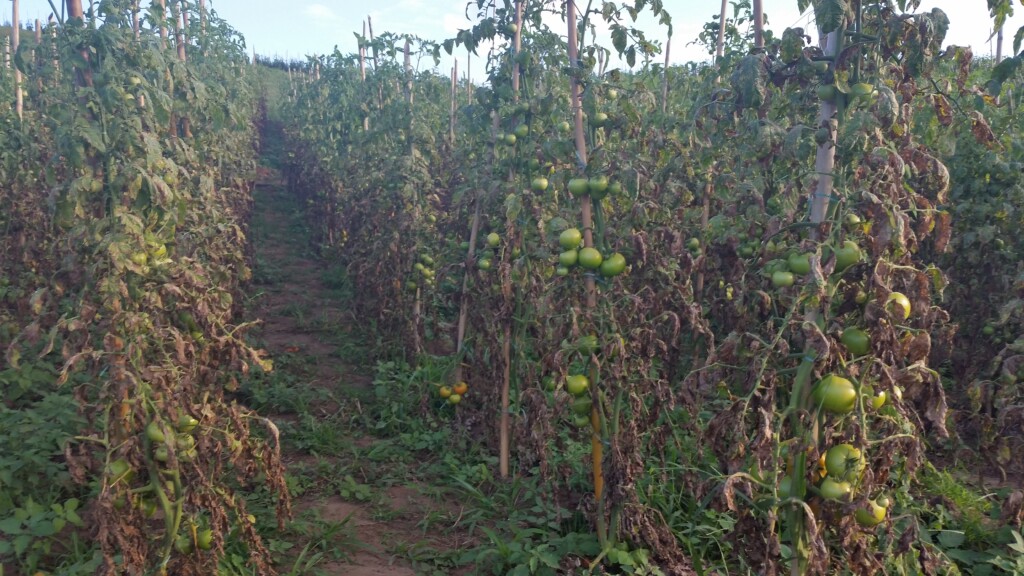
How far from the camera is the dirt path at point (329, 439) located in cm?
352

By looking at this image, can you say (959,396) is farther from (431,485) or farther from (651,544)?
(431,485)

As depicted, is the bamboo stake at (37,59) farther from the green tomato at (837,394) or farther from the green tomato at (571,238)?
the green tomato at (837,394)

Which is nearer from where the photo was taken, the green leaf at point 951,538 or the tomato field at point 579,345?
the tomato field at point 579,345

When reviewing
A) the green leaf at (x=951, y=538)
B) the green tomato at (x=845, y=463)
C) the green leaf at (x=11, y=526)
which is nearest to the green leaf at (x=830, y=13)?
the green tomato at (x=845, y=463)

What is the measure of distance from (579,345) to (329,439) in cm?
231

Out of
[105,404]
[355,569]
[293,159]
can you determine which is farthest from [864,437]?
[293,159]

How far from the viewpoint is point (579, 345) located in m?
2.98

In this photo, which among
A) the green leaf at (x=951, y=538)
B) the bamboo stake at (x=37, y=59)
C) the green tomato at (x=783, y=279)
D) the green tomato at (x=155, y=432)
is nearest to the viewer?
the green tomato at (x=783, y=279)

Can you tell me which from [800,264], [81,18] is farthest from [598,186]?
[81,18]

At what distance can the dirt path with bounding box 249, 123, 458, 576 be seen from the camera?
3516 mm

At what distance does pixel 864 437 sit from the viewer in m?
2.06

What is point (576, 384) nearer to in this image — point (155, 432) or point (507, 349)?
point (507, 349)

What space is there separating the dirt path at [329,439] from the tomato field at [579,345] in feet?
0.09

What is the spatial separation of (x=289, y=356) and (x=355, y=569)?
2.97 m
